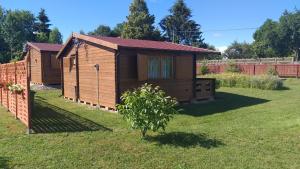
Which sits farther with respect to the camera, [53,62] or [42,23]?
[42,23]

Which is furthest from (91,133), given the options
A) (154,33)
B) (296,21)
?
(296,21)

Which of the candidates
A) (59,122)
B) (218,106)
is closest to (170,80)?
(218,106)

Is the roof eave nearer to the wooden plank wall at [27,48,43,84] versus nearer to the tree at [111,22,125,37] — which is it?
the wooden plank wall at [27,48,43,84]

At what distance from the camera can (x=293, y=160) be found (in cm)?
576

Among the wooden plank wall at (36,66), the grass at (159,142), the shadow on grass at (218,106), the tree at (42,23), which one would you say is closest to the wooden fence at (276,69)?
the wooden plank wall at (36,66)

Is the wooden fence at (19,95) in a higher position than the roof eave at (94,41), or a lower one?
lower

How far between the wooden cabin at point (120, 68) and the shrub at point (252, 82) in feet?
22.8

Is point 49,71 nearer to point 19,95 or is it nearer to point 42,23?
point 19,95

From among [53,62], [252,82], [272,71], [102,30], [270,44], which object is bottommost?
[252,82]

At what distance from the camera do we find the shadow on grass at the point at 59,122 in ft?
27.2

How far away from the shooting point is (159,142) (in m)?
6.94

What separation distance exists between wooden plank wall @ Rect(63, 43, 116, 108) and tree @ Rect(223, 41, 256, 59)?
67087 mm

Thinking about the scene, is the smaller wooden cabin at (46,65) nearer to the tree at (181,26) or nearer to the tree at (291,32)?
the tree at (181,26)

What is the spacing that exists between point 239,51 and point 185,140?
78570 mm
